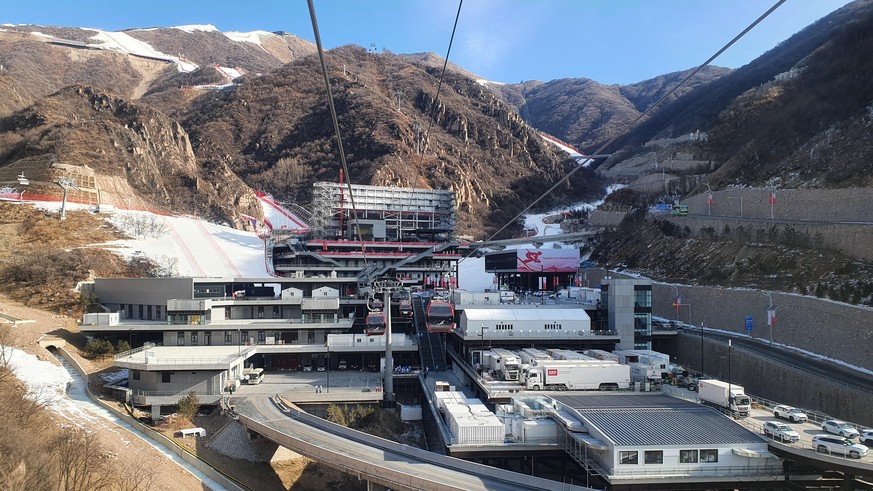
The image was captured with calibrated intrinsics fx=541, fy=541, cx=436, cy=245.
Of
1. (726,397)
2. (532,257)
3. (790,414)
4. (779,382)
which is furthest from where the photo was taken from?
(532,257)

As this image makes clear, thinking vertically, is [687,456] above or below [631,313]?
below

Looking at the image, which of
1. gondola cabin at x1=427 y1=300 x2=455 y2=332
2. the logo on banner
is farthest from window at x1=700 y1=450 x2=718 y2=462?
the logo on banner

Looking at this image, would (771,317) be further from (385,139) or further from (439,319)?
(385,139)

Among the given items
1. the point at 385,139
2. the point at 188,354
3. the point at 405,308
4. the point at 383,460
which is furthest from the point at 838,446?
the point at 385,139

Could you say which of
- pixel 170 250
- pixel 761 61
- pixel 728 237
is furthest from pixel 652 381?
pixel 761 61

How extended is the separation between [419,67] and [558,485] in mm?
143460

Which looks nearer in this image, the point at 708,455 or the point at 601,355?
the point at 708,455

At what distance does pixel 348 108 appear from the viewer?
365ft

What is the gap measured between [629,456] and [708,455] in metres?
2.57

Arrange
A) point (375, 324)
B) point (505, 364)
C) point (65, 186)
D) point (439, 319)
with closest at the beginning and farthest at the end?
1. point (505, 364)
2. point (439, 319)
3. point (375, 324)
4. point (65, 186)

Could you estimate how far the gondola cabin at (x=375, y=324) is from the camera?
1264 inches

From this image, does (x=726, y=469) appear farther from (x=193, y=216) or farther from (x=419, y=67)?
(x=419, y=67)

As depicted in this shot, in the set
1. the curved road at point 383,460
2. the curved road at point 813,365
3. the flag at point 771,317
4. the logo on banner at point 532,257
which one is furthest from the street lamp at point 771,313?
the logo on banner at point 532,257

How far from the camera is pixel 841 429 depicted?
53.6 ft
